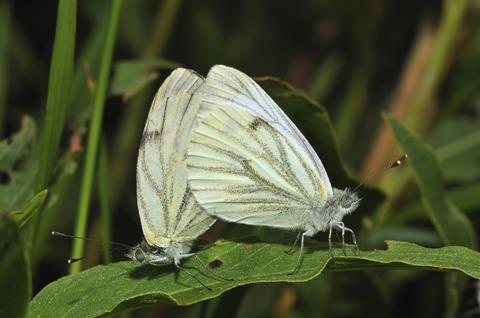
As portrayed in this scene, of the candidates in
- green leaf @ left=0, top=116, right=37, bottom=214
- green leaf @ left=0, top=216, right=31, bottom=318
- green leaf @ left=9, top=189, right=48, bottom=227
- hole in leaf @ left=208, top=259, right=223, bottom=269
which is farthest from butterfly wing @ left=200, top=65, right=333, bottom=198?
green leaf @ left=0, top=216, right=31, bottom=318

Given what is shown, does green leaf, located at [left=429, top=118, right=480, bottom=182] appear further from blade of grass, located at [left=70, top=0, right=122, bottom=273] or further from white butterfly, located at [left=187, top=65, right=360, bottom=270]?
blade of grass, located at [left=70, top=0, right=122, bottom=273]

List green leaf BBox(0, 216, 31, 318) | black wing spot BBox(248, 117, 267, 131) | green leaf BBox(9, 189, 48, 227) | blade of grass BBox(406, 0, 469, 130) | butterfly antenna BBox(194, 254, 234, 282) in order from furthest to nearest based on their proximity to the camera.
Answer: blade of grass BBox(406, 0, 469, 130), black wing spot BBox(248, 117, 267, 131), butterfly antenna BBox(194, 254, 234, 282), green leaf BBox(9, 189, 48, 227), green leaf BBox(0, 216, 31, 318)

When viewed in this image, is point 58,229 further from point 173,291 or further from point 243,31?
point 173,291

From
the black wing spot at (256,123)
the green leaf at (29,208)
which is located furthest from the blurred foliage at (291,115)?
the black wing spot at (256,123)

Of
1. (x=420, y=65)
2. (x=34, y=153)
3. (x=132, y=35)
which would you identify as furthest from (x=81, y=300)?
(x=132, y=35)

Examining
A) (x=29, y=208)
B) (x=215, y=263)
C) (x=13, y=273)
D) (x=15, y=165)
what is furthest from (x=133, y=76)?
(x=13, y=273)
